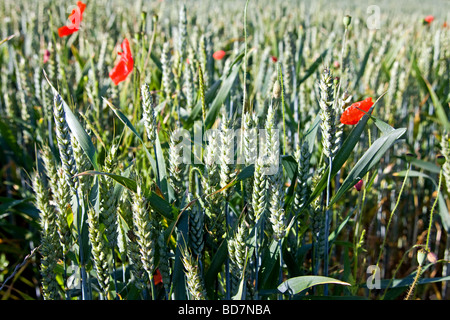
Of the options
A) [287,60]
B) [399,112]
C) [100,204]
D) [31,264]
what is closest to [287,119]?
[287,60]

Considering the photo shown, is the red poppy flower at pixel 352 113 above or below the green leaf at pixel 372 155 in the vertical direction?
above

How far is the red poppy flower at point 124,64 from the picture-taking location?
3.42 ft

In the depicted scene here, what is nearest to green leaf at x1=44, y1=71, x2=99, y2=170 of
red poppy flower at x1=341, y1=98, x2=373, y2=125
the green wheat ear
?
the green wheat ear

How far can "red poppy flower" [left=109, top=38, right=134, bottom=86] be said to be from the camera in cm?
104

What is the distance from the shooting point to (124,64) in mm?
1072

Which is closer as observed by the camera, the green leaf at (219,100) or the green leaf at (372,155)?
the green leaf at (372,155)

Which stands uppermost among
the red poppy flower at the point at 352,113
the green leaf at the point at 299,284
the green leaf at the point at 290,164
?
the red poppy flower at the point at 352,113

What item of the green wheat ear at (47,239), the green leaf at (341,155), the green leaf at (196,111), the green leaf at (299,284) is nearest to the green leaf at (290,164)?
the green leaf at (341,155)

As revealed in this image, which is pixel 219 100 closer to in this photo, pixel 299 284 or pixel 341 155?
pixel 341 155

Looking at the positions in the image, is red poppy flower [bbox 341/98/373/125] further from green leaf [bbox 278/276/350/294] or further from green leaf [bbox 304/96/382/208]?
green leaf [bbox 278/276/350/294]

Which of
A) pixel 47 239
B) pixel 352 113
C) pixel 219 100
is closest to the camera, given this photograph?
pixel 47 239

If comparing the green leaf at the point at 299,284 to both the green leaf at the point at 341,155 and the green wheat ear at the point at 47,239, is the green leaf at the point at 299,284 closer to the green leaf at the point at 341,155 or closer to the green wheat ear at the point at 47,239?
the green leaf at the point at 341,155

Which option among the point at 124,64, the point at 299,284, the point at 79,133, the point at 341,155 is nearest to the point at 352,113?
the point at 341,155
